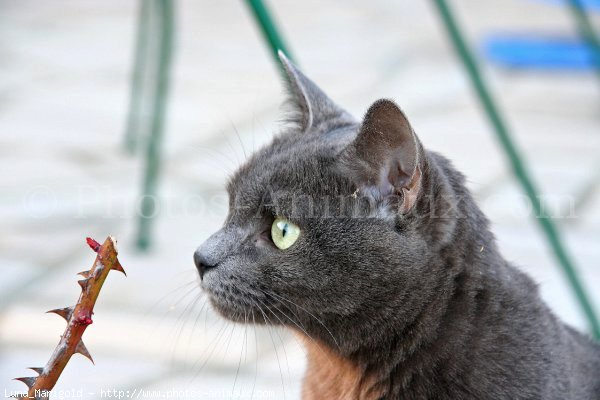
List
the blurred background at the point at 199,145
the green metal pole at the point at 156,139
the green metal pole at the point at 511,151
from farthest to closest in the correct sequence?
the green metal pole at the point at 156,139 < the blurred background at the point at 199,145 < the green metal pole at the point at 511,151

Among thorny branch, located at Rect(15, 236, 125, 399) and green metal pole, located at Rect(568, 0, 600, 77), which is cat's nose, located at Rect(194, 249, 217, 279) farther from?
green metal pole, located at Rect(568, 0, 600, 77)

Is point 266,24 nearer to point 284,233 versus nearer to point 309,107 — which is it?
point 309,107

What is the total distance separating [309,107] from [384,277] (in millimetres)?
449

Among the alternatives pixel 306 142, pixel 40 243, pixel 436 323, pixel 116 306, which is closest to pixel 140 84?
pixel 40 243

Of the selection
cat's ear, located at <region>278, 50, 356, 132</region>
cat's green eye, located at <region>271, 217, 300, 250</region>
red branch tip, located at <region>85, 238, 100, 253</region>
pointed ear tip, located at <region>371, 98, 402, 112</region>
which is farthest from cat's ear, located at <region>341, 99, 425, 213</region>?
red branch tip, located at <region>85, 238, 100, 253</region>

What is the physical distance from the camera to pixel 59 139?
4211 mm

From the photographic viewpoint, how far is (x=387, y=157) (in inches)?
60.4

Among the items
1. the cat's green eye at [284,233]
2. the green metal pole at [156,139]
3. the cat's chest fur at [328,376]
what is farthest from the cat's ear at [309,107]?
the green metal pole at [156,139]

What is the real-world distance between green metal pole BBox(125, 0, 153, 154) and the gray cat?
7.48ft

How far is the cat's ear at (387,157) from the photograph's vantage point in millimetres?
1467

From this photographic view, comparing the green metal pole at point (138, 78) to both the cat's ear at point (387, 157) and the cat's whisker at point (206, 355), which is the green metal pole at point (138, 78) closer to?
the cat's whisker at point (206, 355)

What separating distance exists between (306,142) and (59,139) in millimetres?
2709

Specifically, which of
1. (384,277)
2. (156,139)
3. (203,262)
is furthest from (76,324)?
(156,139)

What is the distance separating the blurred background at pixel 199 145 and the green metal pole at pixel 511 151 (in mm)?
268
